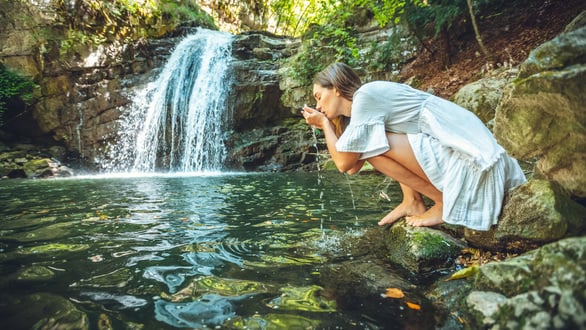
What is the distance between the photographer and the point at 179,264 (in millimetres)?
1900

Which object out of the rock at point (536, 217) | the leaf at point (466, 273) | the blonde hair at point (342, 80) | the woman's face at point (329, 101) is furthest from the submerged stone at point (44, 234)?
the rock at point (536, 217)

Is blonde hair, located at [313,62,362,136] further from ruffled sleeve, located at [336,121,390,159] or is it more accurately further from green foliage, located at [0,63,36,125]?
green foliage, located at [0,63,36,125]

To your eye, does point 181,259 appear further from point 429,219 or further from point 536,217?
point 536,217

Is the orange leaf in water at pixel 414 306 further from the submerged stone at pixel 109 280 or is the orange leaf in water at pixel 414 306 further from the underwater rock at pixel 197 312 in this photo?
the submerged stone at pixel 109 280

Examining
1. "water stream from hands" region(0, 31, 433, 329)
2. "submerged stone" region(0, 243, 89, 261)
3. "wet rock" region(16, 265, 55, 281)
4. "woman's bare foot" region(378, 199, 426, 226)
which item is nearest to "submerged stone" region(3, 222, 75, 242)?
"water stream from hands" region(0, 31, 433, 329)

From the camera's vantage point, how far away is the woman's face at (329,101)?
2.35m

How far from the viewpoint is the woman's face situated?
2.35 meters

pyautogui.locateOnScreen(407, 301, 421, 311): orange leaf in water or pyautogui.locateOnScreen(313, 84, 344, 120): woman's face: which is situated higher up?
pyautogui.locateOnScreen(313, 84, 344, 120): woman's face

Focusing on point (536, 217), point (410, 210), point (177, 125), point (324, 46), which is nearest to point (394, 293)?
point (536, 217)

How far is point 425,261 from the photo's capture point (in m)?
1.87

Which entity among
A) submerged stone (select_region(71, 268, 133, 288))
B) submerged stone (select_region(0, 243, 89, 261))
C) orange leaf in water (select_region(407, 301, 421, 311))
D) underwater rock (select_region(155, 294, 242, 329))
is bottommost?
submerged stone (select_region(0, 243, 89, 261))

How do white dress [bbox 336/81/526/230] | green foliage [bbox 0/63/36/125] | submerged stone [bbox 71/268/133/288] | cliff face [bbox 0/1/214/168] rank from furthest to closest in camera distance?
cliff face [bbox 0/1/214/168]
green foliage [bbox 0/63/36/125]
white dress [bbox 336/81/526/230]
submerged stone [bbox 71/268/133/288]

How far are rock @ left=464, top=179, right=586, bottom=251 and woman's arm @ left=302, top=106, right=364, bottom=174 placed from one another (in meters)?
0.90

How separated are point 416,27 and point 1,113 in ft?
44.8
